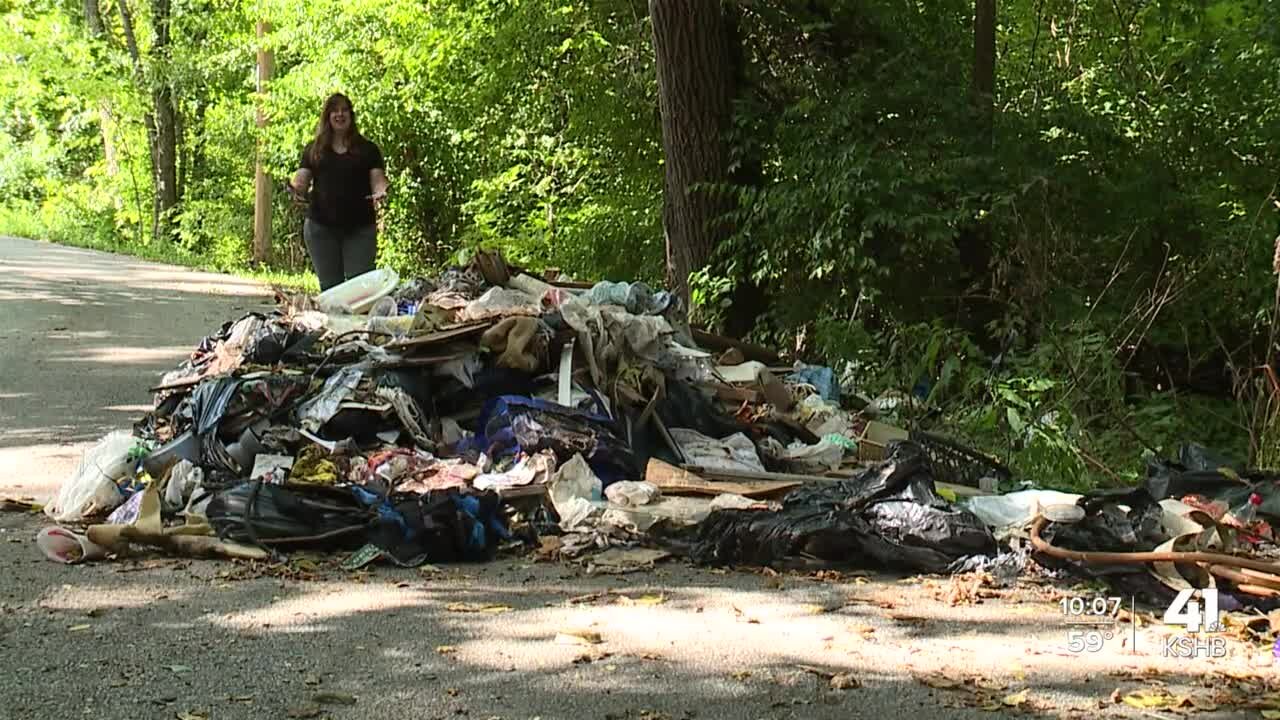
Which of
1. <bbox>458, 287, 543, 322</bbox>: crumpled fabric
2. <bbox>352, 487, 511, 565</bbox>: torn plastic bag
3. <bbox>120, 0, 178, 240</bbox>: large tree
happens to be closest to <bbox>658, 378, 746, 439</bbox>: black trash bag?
<bbox>458, 287, 543, 322</bbox>: crumpled fabric

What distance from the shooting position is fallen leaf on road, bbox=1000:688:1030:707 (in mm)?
4012

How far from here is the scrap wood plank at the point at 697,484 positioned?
6566 mm

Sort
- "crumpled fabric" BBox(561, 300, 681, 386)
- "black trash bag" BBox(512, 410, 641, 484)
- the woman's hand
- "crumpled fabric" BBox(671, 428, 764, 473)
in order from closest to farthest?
→ "black trash bag" BBox(512, 410, 641, 484) → "crumpled fabric" BBox(671, 428, 764, 473) → "crumpled fabric" BBox(561, 300, 681, 386) → the woman's hand

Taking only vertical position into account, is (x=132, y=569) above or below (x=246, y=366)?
below

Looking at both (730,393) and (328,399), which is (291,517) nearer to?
(328,399)

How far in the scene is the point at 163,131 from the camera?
32.0 m

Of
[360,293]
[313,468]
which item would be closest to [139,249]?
[360,293]

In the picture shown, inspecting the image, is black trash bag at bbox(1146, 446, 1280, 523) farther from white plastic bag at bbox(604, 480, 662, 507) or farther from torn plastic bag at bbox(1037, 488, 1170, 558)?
white plastic bag at bbox(604, 480, 662, 507)

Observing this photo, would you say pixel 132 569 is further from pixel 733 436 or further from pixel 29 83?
pixel 29 83

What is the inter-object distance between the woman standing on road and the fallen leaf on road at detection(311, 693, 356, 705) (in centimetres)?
654

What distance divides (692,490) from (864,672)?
7.55 feet

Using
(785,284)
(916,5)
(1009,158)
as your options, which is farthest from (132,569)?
(916,5)

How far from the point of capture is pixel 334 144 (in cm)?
1033

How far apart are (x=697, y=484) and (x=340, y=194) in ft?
15.7
